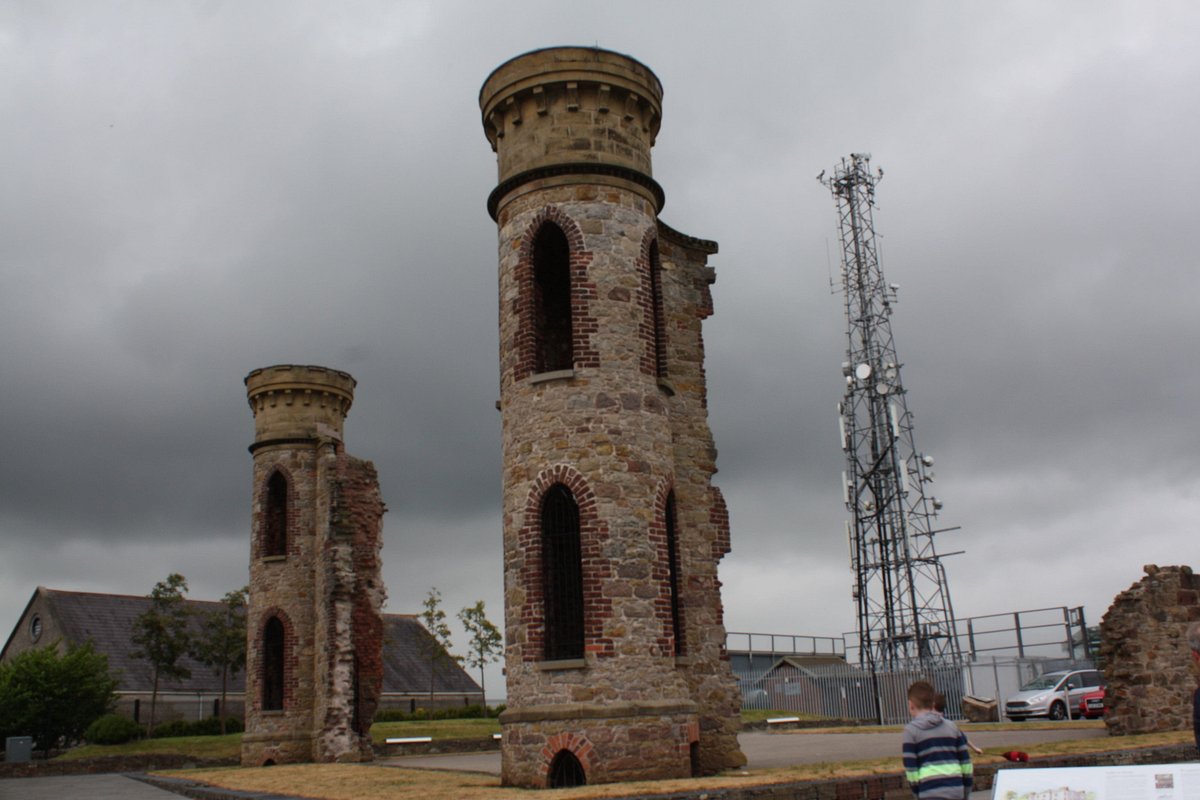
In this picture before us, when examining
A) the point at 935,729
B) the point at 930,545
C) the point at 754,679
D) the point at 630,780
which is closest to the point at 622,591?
the point at 630,780

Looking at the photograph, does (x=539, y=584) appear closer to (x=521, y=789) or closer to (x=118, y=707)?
(x=521, y=789)

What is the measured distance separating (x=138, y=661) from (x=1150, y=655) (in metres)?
41.3

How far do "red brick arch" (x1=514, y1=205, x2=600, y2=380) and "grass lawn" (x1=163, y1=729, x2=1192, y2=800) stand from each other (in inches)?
241

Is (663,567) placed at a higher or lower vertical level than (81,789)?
higher

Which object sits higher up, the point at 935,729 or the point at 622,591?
the point at 622,591

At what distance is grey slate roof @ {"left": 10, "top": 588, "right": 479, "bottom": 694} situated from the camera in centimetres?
4612

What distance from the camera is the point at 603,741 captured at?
47.9ft

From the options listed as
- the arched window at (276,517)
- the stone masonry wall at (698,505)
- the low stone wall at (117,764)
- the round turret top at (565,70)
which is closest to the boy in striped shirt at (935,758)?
the stone masonry wall at (698,505)

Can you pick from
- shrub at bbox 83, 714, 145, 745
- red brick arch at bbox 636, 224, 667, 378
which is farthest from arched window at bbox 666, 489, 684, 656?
shrub at bbox 83, 714, 145, 745

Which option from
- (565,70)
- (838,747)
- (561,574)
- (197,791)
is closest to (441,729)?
(838,747)

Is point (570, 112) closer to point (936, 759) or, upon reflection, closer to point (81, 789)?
point (936, 759)

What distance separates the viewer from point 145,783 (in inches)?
916

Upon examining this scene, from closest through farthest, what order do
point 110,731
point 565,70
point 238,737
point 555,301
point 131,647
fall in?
point 565,70 → point 555,301 → point 238,737 → point 110,731 → point 131,647

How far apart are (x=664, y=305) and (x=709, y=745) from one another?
7.34m
